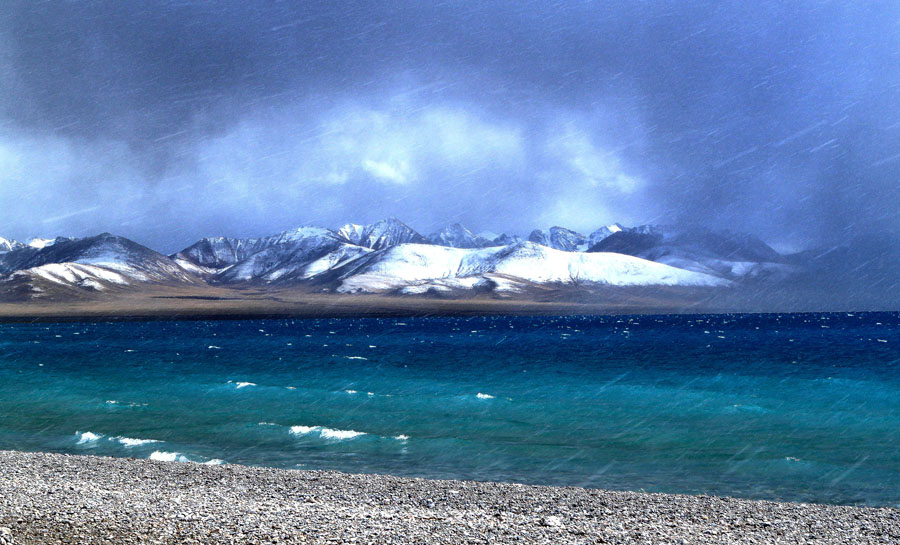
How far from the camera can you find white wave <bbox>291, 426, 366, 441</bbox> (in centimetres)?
2617

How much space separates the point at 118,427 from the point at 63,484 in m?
13.8

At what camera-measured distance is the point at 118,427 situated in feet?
93.2

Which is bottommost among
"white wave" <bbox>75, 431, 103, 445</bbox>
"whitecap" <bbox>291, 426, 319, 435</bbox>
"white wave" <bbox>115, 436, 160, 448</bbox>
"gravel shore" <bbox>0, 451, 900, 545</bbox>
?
"white wave" <bbox>75, 431, 103, 445</bbox>

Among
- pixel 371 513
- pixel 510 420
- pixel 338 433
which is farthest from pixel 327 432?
pixel 371 513

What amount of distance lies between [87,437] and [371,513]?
18.2 m

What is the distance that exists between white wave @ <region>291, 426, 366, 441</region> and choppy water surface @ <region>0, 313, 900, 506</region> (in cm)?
9

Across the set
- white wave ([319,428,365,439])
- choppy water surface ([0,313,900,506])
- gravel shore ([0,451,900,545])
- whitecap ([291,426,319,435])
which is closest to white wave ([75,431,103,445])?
choppy water surface ([0,313,900,506])

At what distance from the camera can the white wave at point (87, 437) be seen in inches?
998

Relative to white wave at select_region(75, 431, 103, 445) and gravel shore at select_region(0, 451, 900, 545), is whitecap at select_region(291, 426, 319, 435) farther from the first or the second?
gravel shore at select_region(0, 451, 900, 545)

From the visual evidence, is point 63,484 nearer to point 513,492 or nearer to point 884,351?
point 513,492

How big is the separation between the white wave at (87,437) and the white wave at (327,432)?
7877 millimetres

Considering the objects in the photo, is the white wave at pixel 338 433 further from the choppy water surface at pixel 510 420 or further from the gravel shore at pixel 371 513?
the gravel shore at pixel 371 513

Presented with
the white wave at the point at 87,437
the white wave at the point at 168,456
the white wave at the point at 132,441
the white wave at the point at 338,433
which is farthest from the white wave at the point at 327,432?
the white wave at the point at 87,437

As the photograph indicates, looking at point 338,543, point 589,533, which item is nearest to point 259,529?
point 338,543
